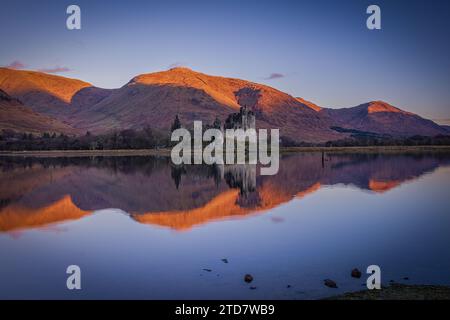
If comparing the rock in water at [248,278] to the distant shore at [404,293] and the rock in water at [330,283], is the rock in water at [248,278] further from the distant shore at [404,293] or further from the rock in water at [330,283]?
the distant shore at [404,293]

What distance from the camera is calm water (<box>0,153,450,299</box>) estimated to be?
52.2 ft

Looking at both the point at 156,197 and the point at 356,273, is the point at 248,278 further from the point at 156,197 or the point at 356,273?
the point at 156,197

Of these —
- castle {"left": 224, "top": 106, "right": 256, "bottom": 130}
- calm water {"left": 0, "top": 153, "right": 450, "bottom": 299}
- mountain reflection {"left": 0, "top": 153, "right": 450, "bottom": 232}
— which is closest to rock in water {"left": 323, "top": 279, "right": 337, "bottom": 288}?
calm water {"left": 0, "top": 153, "right": 450, "bottom": 299}

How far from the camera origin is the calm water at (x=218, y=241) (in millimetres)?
15914

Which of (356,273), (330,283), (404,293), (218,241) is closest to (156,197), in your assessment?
(218,241)

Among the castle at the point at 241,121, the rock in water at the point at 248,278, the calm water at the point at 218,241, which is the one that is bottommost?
the calm water at the point at 218,241

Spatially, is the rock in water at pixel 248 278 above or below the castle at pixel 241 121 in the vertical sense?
below

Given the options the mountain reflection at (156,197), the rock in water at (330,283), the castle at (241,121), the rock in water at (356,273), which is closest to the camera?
the rock in water at (330,283)

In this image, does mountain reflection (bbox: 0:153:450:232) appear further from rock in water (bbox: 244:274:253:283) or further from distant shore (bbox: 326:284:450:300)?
distant shore (bbox: 326:284:450:300)

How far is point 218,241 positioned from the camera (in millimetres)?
23703

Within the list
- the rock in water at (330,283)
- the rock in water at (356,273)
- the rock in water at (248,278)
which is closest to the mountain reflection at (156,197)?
the rock in water at (248,278)

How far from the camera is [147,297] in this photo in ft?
47.9

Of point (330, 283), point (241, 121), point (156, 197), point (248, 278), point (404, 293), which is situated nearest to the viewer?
point (404, 293)
